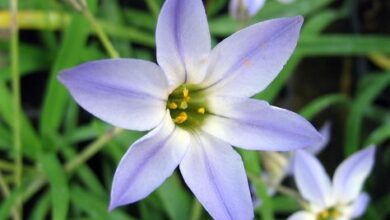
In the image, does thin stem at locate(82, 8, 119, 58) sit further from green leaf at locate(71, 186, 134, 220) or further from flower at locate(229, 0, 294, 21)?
green leaf at locate(71, 186, 134, 220)

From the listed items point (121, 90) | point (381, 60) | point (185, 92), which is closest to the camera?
point (121, 90)

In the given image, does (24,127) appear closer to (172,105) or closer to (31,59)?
(31,59)

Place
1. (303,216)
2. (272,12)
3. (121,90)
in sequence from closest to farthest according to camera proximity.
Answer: (121,90)
(303,216)
(272,12)

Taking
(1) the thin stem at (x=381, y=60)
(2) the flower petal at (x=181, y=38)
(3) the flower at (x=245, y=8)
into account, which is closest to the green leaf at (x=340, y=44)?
(1) the thin stem at (x=381, y=60)

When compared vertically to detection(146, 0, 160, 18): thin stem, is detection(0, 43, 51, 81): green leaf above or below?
below

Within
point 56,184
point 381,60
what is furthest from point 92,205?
point 381,60

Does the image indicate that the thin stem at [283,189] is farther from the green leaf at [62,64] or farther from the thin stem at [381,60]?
the thin stem at [381,60]

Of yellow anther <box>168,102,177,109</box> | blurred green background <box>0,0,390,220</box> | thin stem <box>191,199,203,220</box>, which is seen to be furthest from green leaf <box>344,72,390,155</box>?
yellow anther <box>168,102,177,109</box>
